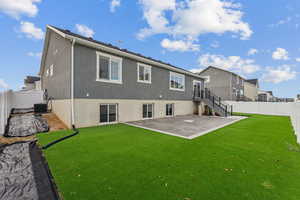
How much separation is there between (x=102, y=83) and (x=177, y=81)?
819cm

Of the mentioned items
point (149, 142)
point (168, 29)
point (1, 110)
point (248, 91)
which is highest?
point (168, 29)

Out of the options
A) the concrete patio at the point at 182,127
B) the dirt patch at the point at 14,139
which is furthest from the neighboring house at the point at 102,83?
the dirt patch at the point at 14,139

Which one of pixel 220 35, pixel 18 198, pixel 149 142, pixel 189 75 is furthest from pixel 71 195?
pixel 220 35

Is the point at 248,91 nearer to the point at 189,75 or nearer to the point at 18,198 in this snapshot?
the point at 189,75

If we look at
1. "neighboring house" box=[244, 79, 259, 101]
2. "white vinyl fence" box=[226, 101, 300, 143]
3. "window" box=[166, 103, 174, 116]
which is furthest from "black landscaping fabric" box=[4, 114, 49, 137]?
"neighboring house" box=[244, 79, 259, 101]

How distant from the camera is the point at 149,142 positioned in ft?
16.8

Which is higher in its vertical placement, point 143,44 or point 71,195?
point 143,44

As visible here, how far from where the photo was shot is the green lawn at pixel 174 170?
7.54 feet

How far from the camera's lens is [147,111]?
11.2 m

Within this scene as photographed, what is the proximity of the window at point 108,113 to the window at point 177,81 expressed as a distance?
21.4ft

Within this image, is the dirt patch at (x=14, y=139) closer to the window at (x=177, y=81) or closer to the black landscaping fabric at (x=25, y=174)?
the black landscaping fabric at (x=25, y=174)

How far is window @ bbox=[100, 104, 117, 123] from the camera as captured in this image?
8430 millimetres

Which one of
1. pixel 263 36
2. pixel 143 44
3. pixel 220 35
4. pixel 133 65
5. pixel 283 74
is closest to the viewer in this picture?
pixel 133 65

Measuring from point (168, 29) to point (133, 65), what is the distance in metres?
8.82
